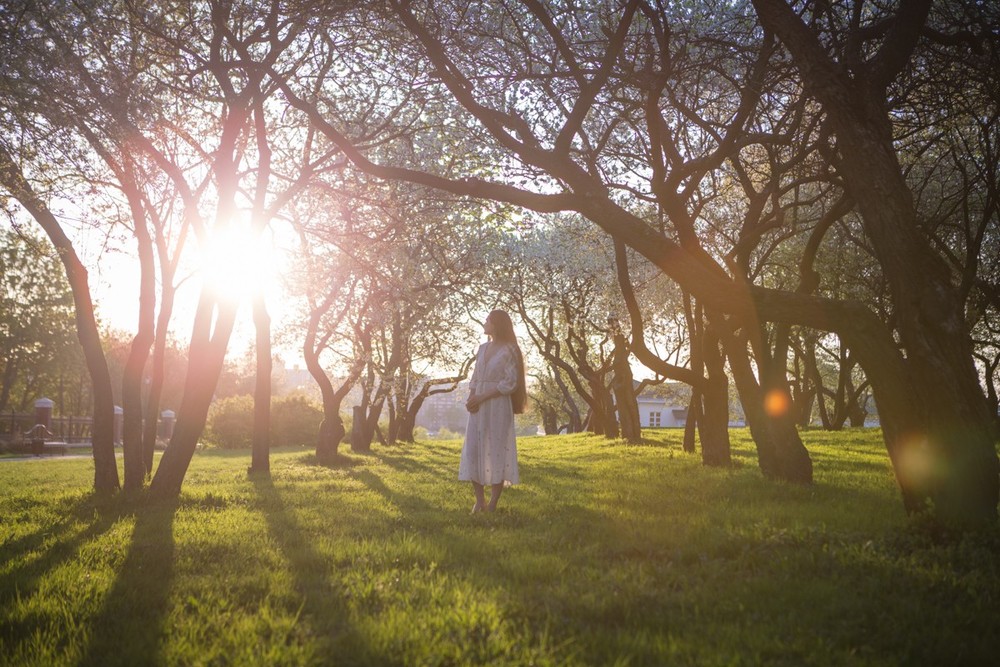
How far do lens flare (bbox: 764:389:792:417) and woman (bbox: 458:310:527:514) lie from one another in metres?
4.39

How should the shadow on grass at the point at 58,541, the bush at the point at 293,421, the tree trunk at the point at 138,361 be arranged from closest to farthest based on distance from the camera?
the shadow on grass at the point at 58,541
the tree trunk at the point at 138,361
the bush at the point at 293,421

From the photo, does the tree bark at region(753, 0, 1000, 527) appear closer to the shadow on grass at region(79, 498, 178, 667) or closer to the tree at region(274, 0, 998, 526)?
the tree at region(274, 0, 998, 526)

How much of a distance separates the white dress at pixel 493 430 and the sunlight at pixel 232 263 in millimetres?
4967

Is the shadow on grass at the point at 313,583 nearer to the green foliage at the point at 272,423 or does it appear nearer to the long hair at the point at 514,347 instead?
the long hair at the point at 514,347

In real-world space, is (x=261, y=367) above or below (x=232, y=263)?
below

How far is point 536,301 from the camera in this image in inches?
1353

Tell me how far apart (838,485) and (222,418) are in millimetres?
38818

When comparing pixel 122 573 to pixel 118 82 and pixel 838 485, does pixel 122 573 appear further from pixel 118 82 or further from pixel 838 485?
pixel 838 485

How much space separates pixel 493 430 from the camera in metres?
Result: 9.12

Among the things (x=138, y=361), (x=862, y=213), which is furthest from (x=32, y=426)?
(x=862, y=213)

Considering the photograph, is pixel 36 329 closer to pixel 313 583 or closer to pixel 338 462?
pixel 338 462

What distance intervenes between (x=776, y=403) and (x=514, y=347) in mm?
4847

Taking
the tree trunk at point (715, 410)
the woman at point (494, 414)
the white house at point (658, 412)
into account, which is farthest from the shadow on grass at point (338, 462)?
the white house at point (658, 412)

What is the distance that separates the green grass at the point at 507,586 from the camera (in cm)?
388
